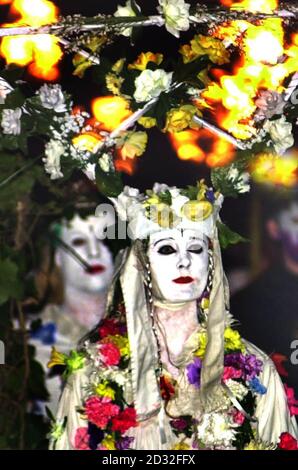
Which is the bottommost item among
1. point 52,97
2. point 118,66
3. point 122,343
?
point 122,343

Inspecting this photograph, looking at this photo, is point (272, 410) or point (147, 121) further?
point (147, 121)

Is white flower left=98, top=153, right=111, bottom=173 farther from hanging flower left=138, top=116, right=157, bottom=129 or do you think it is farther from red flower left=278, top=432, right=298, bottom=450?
red flower left=278, top=432, right=298, bottom=450

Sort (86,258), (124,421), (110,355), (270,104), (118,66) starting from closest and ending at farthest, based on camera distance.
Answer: (124,421)
(110,355)
(118,66)
(270,104)
(86,258)

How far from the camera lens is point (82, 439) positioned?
117 inches

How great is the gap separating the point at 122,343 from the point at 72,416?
0.29 meters

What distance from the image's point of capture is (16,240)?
3260 mm

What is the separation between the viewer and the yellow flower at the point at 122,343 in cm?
305

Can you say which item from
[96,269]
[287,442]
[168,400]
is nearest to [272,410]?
[287,442]

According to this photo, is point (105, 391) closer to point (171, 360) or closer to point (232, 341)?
point (171, 360)

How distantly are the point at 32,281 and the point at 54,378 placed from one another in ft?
1.25

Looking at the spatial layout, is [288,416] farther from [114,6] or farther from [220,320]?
[114,6]

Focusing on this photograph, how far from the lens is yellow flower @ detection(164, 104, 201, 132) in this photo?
3.13 meters

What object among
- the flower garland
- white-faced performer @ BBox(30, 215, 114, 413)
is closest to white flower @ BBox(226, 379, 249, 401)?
the flower garland

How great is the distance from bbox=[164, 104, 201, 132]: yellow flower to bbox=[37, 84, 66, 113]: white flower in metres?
0.36
